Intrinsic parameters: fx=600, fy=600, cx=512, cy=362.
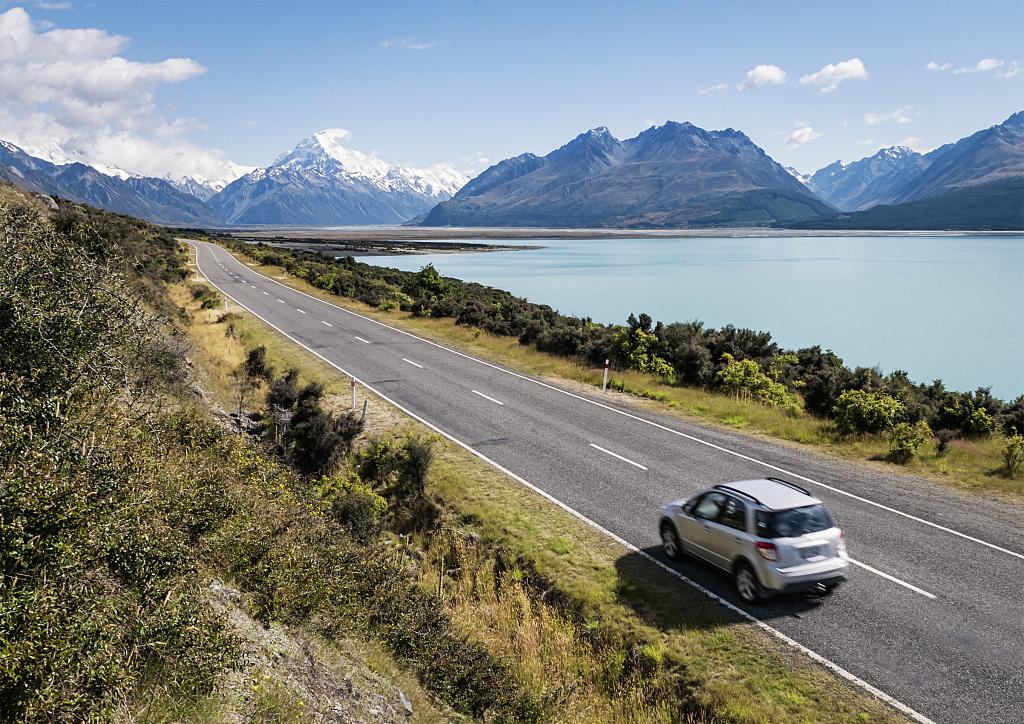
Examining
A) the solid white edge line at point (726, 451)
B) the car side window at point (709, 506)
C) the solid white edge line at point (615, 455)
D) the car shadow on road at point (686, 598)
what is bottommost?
the car shadow on road at point (686, 598)

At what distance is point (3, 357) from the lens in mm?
8344

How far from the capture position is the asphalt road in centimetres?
820

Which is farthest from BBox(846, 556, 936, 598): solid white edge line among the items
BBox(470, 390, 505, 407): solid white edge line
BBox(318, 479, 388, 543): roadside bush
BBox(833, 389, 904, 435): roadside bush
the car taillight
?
BBox(470, 390, 505, 407): solid white edge line

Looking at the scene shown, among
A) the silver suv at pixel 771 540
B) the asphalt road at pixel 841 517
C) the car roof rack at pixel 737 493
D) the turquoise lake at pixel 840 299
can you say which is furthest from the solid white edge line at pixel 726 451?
the turquoise lake at pixel 840 299

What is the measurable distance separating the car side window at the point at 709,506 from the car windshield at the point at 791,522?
0.90 meters

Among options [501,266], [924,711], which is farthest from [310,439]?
[501,266]

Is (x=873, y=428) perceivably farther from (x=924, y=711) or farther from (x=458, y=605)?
(x=458, y=605)

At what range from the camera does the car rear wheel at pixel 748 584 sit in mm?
9609

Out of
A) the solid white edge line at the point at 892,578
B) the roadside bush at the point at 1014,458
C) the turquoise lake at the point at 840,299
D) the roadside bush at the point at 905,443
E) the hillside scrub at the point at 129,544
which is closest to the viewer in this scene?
the hillside scrub at the point at 129,544

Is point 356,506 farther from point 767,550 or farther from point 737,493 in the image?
point 767,550

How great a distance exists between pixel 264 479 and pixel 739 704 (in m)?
8.97

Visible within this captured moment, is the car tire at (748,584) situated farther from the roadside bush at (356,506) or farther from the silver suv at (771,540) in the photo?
the roadside bush at (356,506)

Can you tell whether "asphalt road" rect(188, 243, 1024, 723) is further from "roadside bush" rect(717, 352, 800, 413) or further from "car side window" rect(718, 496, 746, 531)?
"roadside bush" rect(717, 352, 800, 413)

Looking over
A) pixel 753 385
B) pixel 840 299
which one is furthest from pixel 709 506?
pixel 840 299
